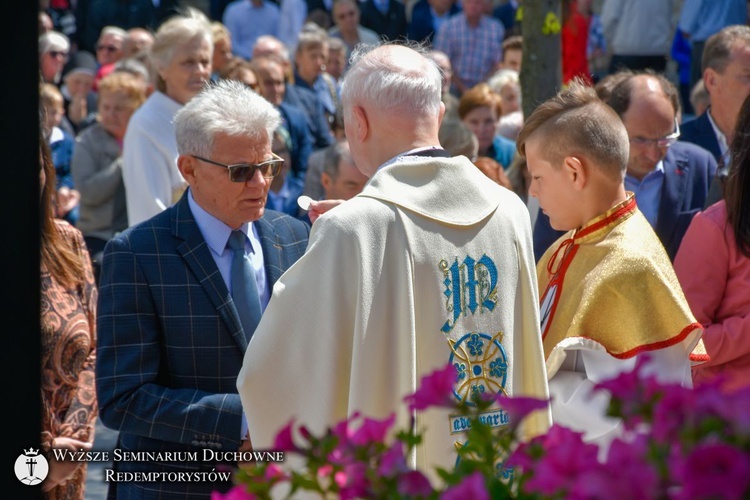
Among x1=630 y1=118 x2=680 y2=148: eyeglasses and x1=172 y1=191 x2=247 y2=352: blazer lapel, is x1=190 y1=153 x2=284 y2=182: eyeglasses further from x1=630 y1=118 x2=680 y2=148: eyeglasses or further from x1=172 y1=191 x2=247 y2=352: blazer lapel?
x1=630 y1=118 x2=680 y2=148: eyeglasses

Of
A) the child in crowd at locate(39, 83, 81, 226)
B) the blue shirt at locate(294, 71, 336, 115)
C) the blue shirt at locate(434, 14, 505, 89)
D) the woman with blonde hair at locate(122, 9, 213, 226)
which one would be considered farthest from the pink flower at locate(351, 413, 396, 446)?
the blue shirt at locate(434, 14, 505, 89)

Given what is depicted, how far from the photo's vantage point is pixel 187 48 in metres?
6.62

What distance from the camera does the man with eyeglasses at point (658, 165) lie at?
500 centimetres

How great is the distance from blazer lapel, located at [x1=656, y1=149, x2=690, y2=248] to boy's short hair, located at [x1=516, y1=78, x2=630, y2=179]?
5.57ft

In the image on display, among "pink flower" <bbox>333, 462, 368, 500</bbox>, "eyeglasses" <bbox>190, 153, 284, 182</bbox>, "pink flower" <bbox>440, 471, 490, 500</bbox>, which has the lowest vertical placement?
"eyeglasses" <bbox>190, 153, 284, 182</bbox>

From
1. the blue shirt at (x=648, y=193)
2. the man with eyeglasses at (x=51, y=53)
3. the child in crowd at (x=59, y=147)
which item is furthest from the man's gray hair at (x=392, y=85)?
the man with eyeglasses at (x=51, y=53)

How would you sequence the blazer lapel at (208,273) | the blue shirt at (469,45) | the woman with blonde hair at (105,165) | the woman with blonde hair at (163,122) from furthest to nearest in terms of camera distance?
the blue shirt at (469,45) < the woman with blonde hair at (105,165) < the woman with blonde hair at (163,122) < the blazer lapel at (208,273)

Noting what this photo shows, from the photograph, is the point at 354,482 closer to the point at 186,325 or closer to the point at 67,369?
the point at 186,325

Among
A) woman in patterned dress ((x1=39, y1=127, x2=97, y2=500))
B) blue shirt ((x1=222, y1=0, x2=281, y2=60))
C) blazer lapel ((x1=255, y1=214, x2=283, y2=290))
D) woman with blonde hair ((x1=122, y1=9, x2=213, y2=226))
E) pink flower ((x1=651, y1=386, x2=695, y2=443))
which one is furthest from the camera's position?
blue shirt ((x1=222, y1=0, x2=281, y2=60))

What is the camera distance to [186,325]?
3355 mm

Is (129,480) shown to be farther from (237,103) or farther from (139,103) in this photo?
(139,103)

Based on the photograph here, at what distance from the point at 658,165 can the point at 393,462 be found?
159 inches

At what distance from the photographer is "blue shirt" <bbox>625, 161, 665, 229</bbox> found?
512cm

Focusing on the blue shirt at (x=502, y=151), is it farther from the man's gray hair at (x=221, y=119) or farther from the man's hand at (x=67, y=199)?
the man's gray hair at (x=221, y=119)
